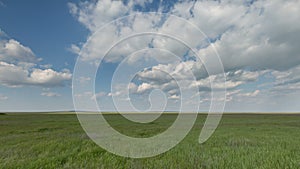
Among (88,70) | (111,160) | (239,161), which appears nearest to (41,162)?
(111,160)

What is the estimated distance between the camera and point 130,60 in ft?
30.8

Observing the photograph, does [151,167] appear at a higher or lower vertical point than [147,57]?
lower

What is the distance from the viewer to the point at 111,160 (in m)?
7.55

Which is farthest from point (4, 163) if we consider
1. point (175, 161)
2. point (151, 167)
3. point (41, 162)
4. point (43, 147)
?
point (175, 161)

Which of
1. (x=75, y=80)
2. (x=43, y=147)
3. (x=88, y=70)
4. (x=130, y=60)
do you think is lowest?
(x=43, y=147)

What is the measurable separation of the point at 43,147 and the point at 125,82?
19.8 ft

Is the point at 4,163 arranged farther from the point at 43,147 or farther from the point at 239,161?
the point at 239,161

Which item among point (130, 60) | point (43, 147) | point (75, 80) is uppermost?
point (130, 60)

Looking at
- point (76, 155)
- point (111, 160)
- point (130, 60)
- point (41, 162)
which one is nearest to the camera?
point (41, 162)

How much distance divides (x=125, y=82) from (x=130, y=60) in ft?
3.86

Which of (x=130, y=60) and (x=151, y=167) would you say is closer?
(x=151, y=167)

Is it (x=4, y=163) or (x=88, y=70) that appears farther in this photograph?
(x=88, y=70)

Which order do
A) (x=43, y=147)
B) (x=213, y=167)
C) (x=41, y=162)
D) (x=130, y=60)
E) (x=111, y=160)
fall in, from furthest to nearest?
(x=43, y=147) < (x=130, y=60) < (x=111, y=160) < (x=41, y=162) < (x=213, y=167)

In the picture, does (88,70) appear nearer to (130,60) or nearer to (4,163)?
(130,60)
